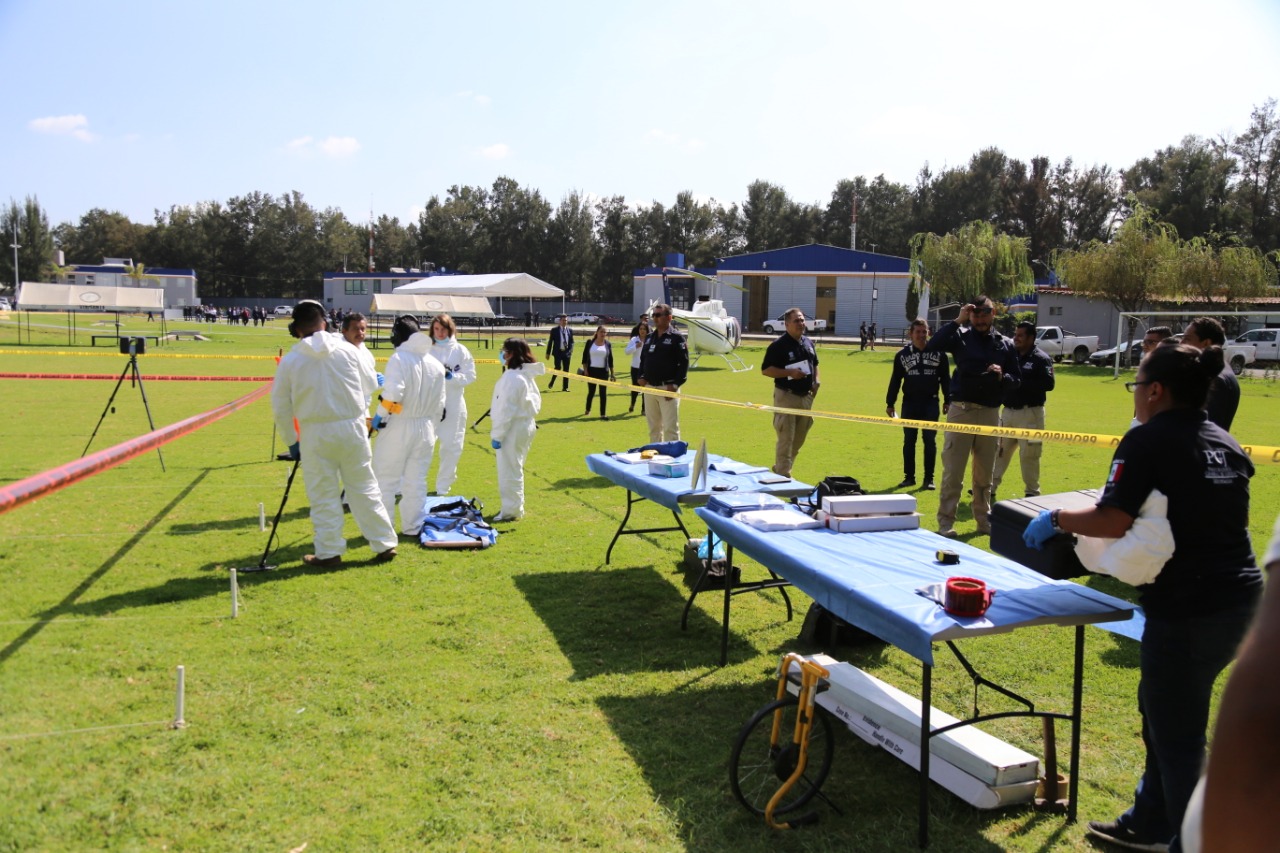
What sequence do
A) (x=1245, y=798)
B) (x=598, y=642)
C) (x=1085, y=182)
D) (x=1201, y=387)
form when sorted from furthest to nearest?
(x=1085, y=182)
(x=598, y=642)
(x=1201, y=387)
(x=1245, y=798)

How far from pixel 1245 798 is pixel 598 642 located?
16.1 ft

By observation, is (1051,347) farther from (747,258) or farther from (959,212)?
(959,212)

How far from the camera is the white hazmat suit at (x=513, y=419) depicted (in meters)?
8.22

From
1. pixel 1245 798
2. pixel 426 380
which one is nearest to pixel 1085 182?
pixel 426 380

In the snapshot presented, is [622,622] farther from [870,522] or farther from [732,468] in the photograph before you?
[870,522]

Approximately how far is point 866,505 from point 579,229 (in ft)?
294

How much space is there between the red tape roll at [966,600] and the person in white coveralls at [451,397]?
6667mm

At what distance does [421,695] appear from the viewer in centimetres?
480

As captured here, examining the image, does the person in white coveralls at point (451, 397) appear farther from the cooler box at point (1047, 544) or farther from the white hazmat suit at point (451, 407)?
the cooler box at point (1047, 544)

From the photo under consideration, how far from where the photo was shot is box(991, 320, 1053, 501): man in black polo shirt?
8.73m

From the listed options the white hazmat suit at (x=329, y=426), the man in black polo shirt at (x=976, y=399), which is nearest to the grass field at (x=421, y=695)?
the white hazmat suit at (x=329, y=426)

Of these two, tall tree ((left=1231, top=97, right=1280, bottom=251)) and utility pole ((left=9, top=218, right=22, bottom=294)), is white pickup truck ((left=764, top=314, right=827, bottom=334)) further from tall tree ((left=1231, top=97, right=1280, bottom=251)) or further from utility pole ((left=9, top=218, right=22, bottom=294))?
utility pole ((left=9, top=218, right=22, bottom=294))

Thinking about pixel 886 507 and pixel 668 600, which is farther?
pixel 668 600

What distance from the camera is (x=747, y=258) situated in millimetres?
66750
